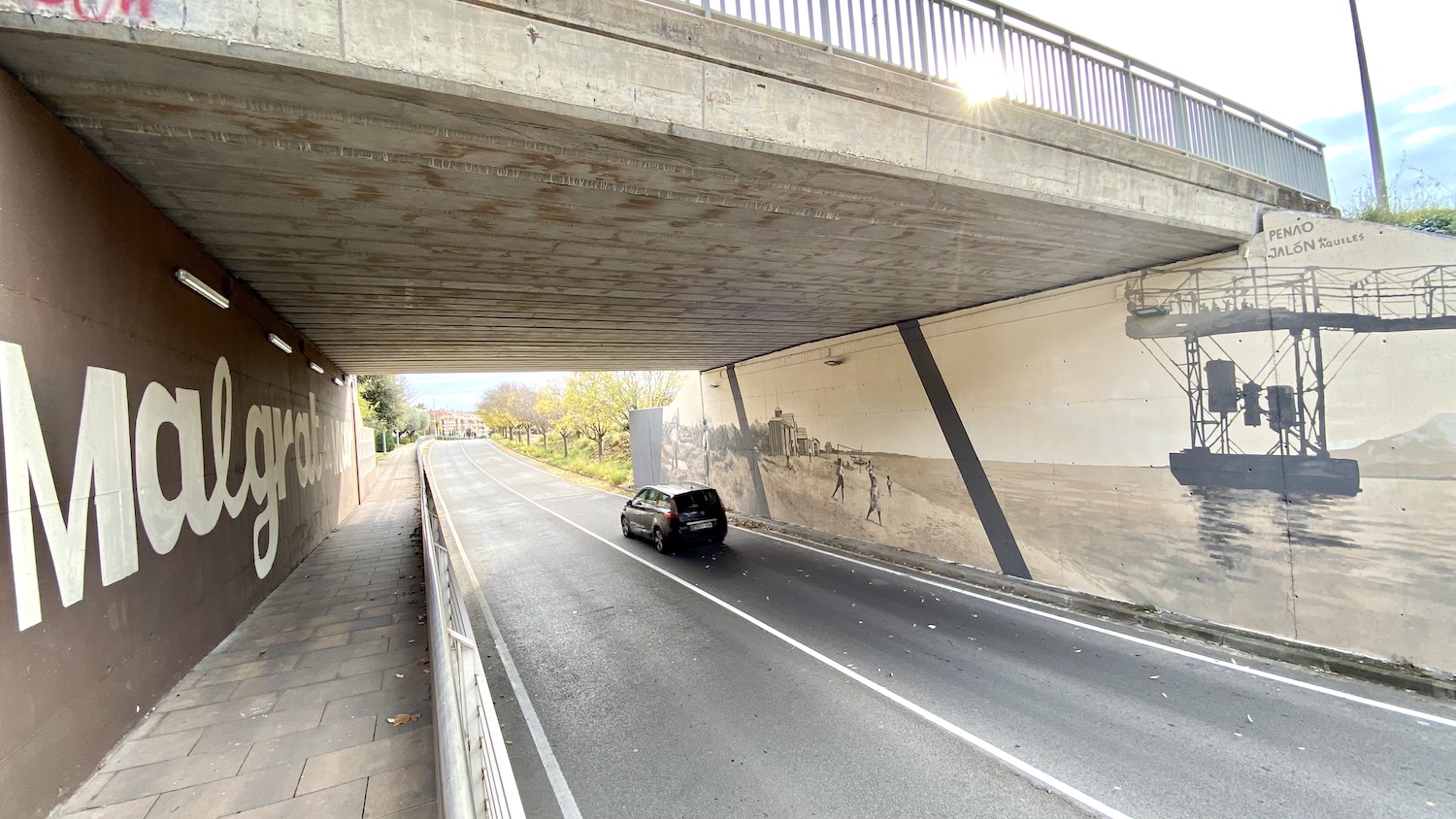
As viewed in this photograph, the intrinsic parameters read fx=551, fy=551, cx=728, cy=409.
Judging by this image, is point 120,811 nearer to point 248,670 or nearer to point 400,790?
point 400,790

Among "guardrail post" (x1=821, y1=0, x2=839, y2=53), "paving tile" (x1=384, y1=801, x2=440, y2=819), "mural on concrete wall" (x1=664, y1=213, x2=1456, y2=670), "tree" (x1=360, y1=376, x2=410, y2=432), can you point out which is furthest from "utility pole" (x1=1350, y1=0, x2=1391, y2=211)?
"tree" (x1=360, y1=376, x2=410, y2=432)

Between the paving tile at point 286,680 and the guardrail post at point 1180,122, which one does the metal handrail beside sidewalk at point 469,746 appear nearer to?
the paving tile at point 286,680

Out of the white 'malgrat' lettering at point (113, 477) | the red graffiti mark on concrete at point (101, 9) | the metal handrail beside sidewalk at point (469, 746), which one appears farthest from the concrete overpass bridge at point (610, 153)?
the metal handrail beside sidewalk at point (469, 746)

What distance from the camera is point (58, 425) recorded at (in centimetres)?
355

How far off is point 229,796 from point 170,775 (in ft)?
1.99

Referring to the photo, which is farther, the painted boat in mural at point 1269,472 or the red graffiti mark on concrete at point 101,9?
the painted boat in mural at point 1269,472

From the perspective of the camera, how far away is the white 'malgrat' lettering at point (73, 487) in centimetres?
311

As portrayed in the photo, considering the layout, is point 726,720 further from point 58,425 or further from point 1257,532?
point 1257,532

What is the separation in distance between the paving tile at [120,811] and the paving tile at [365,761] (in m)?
0.80

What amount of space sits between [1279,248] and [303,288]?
1256 centimetres

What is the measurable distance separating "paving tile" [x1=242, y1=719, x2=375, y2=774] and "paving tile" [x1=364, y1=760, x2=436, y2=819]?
0.64m

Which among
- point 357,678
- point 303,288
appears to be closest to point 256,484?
point 303,288

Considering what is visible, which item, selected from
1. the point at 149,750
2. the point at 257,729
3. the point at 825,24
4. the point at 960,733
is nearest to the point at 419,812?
the point at 257,729

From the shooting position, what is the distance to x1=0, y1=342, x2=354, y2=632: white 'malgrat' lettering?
3152mm
